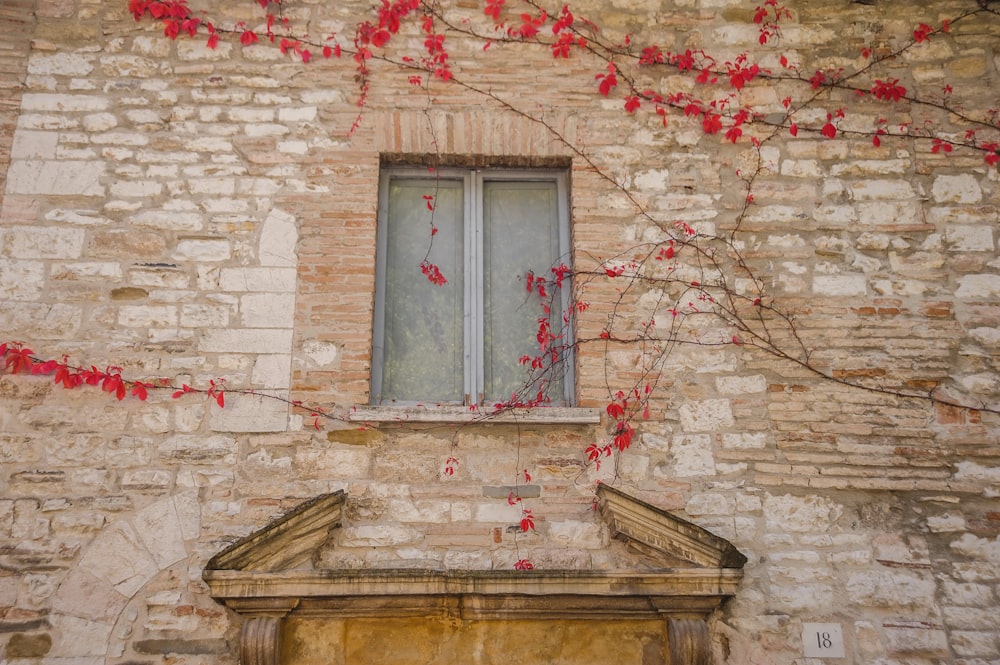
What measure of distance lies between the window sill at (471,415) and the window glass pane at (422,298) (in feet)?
0.88

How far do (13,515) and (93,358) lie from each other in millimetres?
756

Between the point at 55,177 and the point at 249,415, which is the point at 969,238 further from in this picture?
the point at 55,177

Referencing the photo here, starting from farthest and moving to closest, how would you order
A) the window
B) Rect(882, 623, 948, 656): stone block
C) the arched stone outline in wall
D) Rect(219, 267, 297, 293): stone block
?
the window < Rect(219, 267, 297, 293): stone block < Rect(882, 623, 948, 656): stone block < the arched stone outline in wall

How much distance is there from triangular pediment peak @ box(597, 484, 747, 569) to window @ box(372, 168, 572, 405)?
65cm

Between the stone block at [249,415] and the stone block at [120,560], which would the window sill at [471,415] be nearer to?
the stone block at [249,415]

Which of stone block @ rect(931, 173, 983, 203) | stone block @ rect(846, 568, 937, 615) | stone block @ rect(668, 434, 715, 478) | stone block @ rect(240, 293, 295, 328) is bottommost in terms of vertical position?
stone block @ rect(846, 568, 937, 615)

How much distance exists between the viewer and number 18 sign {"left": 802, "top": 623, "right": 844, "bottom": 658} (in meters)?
3.44

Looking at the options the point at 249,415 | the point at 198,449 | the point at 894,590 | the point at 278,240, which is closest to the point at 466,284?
the point at 278,240

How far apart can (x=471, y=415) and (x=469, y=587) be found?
765mm

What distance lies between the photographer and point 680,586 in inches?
135

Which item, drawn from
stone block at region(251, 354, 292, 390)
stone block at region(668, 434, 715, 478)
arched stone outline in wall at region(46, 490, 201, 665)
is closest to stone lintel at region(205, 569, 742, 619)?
arched stone outline in wall at region(46, 490, 201, 665)

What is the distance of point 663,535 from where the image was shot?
351 centimetres

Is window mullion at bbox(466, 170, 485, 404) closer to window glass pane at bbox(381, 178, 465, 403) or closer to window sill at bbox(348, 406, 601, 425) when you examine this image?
window glass pane at bbox(381, 178, 465, 403)

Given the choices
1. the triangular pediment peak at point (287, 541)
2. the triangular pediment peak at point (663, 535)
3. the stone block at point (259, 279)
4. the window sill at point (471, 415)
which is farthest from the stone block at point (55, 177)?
the triangular pediment peak at point (663, 535)
